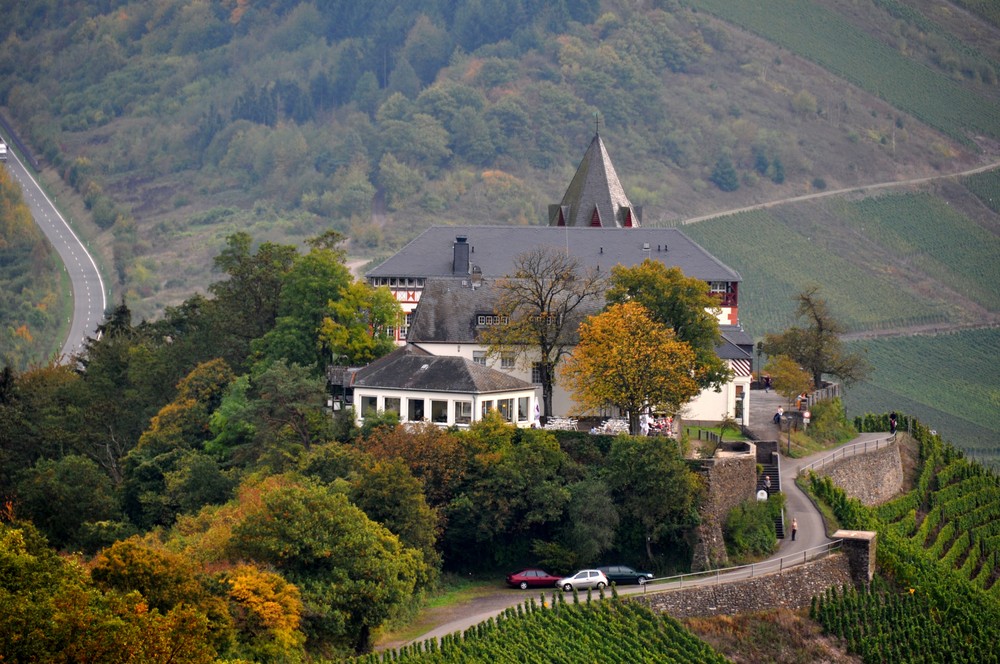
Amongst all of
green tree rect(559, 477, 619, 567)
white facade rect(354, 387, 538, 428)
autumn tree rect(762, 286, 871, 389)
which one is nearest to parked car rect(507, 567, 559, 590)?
green tree rect(559, 477, 619, 567)

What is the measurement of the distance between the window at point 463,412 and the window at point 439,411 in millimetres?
410

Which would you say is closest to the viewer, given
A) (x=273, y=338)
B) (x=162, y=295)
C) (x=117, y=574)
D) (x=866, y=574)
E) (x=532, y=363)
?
(x=117, y=574)

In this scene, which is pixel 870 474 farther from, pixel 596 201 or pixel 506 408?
pixel 596 201

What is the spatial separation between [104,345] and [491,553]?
34.1m

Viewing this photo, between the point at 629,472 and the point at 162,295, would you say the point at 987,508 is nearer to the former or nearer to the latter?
the point at 629,472

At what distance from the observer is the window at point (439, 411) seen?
64.8 metres

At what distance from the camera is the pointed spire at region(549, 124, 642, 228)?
8831 centimetres

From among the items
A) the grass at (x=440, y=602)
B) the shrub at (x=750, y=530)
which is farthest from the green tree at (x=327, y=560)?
the shrub at (x=750, y=530)

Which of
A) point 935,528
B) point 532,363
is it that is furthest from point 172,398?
point 935,528

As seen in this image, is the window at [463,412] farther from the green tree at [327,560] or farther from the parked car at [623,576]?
the green tree at [327,560]

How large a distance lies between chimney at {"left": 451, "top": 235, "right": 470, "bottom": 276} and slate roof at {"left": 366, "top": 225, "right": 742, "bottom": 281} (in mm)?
245

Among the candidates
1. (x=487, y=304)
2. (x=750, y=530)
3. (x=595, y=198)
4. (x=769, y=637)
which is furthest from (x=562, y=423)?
(x=595, y=198)

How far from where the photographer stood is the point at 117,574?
1741 inches

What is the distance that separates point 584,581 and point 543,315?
15491 millimetres
